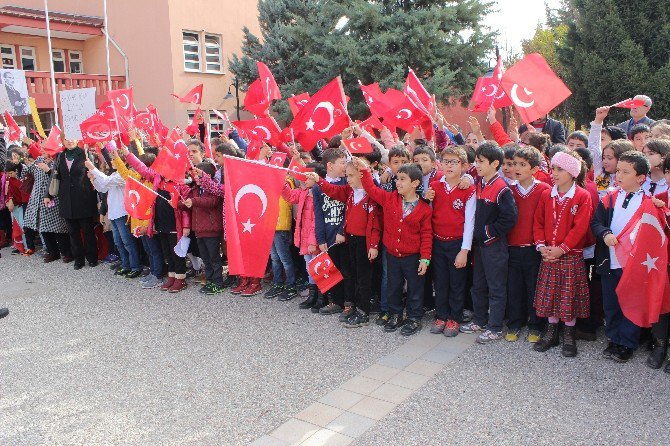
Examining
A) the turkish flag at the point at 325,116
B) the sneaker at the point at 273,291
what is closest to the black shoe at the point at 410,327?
the sneaker at the point at 273,291

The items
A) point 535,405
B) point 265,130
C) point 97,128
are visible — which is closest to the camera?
point 535,405

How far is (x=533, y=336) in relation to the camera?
4926 millimetres

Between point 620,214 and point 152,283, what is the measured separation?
565 centimetres

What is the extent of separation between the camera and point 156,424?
3820 mm

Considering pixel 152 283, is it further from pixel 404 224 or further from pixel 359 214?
pixel 404 224

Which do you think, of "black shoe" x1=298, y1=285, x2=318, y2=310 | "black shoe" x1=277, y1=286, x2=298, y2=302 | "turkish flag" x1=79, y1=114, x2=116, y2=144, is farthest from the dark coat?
"black shoe" x1=298, y1=285, x2=318, y2=310

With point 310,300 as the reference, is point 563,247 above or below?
above

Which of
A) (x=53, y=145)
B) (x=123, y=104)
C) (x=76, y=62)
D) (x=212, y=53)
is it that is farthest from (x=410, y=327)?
(x=76, y=62)

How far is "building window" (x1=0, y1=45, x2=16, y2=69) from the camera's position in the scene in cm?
2373

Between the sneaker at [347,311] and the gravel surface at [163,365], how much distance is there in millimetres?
130

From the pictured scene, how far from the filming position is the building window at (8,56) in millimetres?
23734

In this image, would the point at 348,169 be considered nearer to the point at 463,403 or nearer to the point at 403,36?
the point at 463,403

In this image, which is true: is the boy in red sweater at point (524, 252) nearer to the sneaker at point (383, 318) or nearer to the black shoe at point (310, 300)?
the sneaker at point (383, 318)

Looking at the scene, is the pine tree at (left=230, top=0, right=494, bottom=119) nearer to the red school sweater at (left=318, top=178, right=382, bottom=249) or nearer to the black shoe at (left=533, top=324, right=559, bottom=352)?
the red school sweater at (left=318, top=178, right=382, bottom=249)
